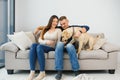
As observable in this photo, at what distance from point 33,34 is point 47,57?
75cm

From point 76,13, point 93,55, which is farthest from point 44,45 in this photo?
point 76,13

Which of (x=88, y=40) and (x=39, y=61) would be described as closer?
(x=39, y=61)

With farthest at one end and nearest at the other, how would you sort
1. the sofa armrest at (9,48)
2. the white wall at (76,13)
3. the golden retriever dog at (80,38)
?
the white wall at (76,13), the golden retriever dog at (80,38), the sofa armrest at (9,48)

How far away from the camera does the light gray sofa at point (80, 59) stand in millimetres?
3711

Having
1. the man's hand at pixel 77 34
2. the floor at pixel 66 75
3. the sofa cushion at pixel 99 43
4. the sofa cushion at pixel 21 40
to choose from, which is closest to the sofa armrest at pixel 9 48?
the sofa cushion at pixel 21 40

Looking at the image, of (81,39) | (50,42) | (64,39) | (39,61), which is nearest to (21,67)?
(39,61)

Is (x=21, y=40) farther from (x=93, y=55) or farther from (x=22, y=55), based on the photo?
(x=93, y=55)

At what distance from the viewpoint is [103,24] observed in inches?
190

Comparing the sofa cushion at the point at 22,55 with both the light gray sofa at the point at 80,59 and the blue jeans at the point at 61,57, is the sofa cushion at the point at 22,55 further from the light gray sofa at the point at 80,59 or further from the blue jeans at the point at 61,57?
the blue jeans at the point at 61,57

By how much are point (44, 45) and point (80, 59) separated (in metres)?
0.66

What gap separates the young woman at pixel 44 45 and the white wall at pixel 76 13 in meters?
0.94

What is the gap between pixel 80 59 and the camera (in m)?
3.73

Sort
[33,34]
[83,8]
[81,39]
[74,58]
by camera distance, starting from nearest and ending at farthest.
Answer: [74,58] < [81,39] < [33,34] < [83,8]

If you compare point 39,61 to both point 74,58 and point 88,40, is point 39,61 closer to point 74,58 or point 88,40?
point 74,58
